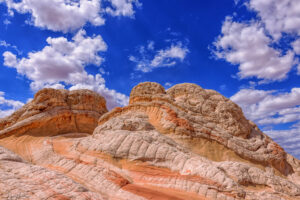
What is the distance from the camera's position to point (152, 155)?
9812mm

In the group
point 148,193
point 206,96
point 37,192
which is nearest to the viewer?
point 37,192

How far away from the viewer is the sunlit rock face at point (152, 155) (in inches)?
279

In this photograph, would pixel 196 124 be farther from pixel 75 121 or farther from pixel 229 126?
pixel 75 121

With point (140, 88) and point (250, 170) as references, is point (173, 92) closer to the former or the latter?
point (140, 88)

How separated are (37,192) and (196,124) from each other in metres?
10.7

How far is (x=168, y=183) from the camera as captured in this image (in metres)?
8.48

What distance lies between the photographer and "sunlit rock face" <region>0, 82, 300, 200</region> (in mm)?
7098

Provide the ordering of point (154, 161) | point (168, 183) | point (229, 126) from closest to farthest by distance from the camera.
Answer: point (168, 183)
point (154, 161)
point (229, 126)

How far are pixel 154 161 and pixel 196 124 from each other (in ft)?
18.3

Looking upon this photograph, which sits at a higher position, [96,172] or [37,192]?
[96,172]

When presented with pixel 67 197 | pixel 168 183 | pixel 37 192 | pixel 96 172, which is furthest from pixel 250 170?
pixel 37 192

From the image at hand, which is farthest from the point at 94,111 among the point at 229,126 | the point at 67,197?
the point at 67,197

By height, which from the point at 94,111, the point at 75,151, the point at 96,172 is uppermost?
the point at 94,111

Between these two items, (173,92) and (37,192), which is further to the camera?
(173,92)
